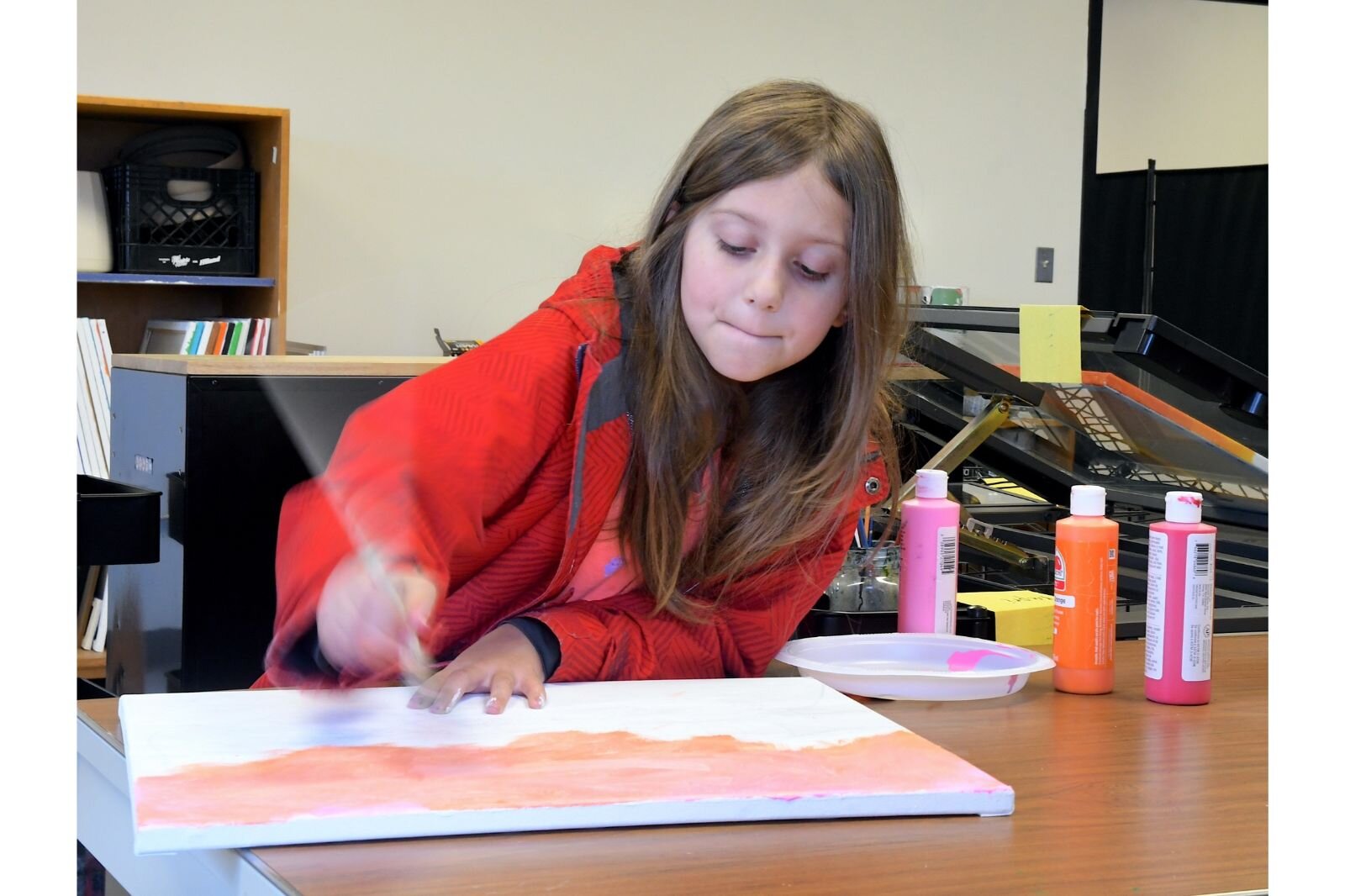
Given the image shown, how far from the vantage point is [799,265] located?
110 centimetres

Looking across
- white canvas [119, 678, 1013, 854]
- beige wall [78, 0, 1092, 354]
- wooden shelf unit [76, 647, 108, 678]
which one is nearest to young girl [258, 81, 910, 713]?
white canvas [119, 678, 1013, 854]

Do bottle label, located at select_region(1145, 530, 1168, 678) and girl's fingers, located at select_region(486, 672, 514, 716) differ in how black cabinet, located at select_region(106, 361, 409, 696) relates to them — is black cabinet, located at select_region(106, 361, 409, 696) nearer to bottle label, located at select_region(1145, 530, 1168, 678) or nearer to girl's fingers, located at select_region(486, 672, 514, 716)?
girl's fingers, located at select_region(486, 672, 514, 716)

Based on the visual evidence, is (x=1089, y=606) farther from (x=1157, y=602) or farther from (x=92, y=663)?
(x=92, y=663)

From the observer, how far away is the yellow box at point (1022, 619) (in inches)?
49.9

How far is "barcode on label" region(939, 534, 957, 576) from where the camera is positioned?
118cm

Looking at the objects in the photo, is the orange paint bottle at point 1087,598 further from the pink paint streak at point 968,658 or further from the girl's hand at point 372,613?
the girl's hand at point 372,613

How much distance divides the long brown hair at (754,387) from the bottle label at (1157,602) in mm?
262

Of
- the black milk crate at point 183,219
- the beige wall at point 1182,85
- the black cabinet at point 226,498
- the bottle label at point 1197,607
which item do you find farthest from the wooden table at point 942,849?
the beige wall at point 1182,85

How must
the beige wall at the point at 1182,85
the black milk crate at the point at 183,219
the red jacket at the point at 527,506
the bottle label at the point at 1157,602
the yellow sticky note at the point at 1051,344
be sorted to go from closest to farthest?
the red jacket at the point at 527,506
the bottle label at the point at 1157,602
the yellow sticky note at the point at 1051,344
the black milk crate at the point at 183,219
the beige wall at the point at 1182,85

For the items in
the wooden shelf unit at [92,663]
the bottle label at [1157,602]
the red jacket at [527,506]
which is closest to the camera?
the red jacket at [527,506]

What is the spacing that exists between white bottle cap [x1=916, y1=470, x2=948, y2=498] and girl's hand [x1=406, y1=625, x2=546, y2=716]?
15.2 inches

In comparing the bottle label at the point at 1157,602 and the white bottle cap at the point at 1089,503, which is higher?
the white bottle cap at the point at 1089,503
